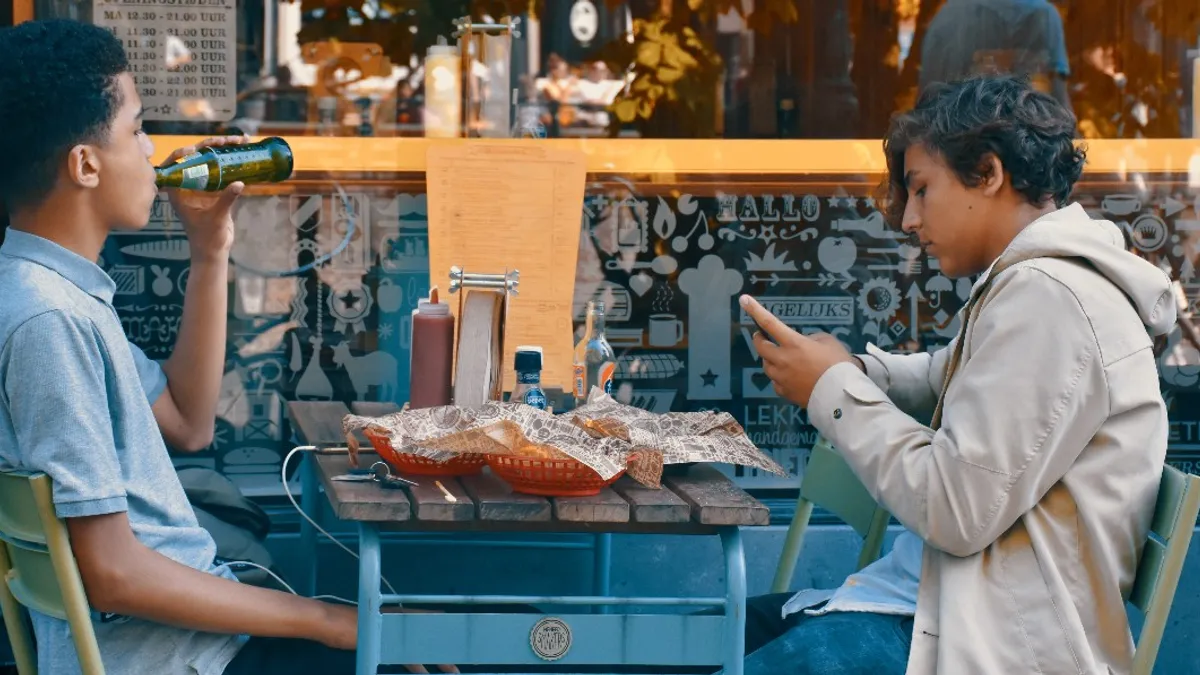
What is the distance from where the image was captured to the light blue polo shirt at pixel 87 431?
2.12 meters

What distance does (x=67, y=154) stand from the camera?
2.34 m

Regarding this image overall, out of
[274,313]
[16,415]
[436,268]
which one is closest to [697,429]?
[16,415]

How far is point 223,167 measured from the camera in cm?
291

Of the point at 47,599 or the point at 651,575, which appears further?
the point at 651,575

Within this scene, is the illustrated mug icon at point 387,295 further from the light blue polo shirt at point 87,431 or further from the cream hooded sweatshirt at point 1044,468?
the cream hooded sweatshirt at point 1044,468

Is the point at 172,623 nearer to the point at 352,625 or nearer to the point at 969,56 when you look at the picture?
the point at 352,625

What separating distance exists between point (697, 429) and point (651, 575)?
1449 mm

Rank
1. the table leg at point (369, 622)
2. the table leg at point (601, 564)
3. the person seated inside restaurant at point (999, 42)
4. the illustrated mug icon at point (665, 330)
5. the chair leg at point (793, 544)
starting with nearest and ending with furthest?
the table leg at point (369, 622), the chair leg at point (793, 544), the table leg at point (601, 564), the illustrated mug icon at point (665, 330), the person seated inside restaurant at point (999, 42)

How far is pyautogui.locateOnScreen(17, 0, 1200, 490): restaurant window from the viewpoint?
402 centimetres

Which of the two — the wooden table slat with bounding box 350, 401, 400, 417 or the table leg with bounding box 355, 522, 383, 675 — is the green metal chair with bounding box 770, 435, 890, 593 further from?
the table leg with bounding box 355, 522, 383, 675

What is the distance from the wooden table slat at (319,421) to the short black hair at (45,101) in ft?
2.81

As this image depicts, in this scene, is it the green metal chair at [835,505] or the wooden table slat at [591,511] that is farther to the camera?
the green metal chair at [835,505]

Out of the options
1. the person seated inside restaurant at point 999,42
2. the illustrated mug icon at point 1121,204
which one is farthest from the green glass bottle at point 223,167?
the illustrated mug icon at point 1121,204

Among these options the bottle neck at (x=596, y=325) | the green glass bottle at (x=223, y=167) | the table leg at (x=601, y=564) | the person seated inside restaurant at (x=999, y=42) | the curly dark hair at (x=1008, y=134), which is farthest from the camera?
the person seated inside restaurant at (x=999, y=42)
